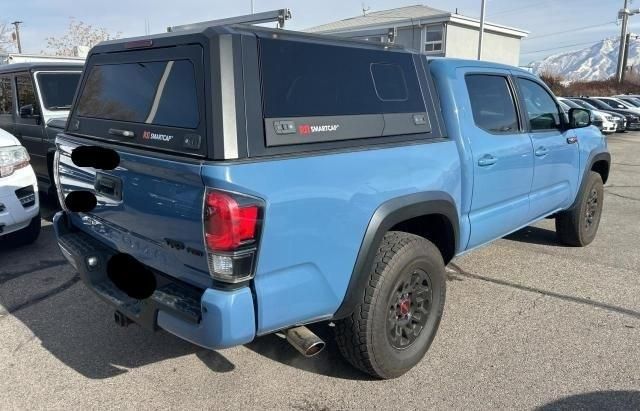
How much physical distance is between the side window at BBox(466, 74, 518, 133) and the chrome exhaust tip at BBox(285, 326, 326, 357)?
2033mm

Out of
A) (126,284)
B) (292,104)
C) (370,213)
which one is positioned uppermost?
(292,104)

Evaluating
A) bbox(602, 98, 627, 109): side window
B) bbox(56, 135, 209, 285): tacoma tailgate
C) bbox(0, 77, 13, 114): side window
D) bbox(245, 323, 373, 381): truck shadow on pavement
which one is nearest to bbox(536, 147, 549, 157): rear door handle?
bbox(245, 323, 373, 381): truck shadow on pavement

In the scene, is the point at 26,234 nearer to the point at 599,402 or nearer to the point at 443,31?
the point at 599,402

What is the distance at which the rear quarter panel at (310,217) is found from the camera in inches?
94.0

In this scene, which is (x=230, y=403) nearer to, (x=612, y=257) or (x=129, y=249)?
(x=129, y=249)

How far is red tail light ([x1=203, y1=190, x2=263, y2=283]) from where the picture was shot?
90.1 inches

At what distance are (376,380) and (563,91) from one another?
151 ft

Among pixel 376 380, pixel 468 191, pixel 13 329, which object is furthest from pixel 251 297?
pixel 13 329

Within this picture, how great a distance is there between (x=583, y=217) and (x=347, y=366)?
360cm

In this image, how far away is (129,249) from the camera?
297cm

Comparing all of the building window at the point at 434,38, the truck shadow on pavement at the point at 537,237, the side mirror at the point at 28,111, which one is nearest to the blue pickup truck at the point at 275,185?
the truck shadow on pavement at the point at 537,237

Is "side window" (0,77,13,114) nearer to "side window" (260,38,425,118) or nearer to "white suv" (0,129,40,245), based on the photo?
"white suv" (0,129,40,245)

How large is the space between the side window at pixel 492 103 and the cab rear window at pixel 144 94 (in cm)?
214

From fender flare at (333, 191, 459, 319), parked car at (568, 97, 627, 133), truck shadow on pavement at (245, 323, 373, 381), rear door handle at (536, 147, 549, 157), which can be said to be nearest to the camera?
fender flare at (333, 191, 459, 319)
